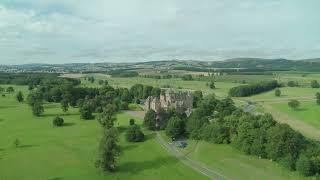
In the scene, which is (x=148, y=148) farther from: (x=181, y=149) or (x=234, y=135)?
(x=234, y=135)

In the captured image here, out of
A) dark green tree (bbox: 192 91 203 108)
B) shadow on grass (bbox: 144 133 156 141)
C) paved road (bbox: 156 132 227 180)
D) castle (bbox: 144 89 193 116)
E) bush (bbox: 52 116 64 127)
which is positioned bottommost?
paved road (bbox: 156 132 227 180)

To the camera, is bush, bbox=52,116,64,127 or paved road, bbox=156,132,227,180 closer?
paved road, bbox=156,132,227,180

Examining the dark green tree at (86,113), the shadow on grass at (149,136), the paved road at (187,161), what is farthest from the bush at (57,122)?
the paved road at (187,161)

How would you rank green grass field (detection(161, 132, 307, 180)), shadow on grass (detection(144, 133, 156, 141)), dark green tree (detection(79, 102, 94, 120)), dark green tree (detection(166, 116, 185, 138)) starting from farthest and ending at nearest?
dark green tree (detection(79, 102, 94, 120)) < dark green tree (detection(166, 116, 185, 138)) < shadow on grass (detection(144, 133, 156, 141)) < green grass field (detection(161, 132, 307, 180))

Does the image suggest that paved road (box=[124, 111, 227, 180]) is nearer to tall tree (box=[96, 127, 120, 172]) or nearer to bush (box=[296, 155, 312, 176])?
bush (box=[296, 155, 312, 176])

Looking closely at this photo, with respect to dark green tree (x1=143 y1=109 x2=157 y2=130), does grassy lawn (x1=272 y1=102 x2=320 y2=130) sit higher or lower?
lower

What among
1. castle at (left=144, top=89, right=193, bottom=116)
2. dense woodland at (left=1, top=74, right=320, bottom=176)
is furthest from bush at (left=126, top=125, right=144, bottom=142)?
castle at (left=144, top=89, right=193, bottom=116)

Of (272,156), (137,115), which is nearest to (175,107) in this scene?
(137,115)

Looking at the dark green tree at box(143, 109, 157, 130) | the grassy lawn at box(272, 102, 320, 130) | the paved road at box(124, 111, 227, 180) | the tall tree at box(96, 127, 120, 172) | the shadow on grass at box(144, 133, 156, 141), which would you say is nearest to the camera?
the paved road at box(124, 111, 227, 180)
